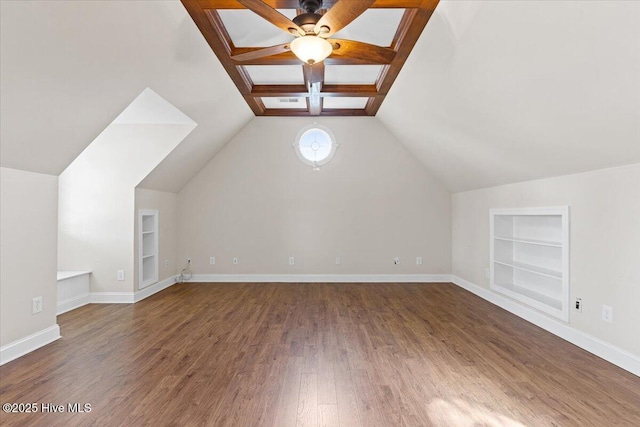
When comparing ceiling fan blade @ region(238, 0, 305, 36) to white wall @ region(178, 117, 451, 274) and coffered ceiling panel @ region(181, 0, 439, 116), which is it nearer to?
coffered ceiling panel @ region(181, 0, 439, 116)

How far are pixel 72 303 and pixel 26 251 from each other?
Result: 1.71 metres

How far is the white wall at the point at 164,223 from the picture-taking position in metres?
4.93

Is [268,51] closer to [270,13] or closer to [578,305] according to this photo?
[270,13]

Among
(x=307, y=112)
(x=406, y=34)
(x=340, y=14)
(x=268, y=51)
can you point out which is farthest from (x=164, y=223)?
(x=340, y=14)

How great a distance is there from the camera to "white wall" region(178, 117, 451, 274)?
6027mm

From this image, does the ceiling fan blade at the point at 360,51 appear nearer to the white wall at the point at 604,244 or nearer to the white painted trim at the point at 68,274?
the white wall at the point at 604,244

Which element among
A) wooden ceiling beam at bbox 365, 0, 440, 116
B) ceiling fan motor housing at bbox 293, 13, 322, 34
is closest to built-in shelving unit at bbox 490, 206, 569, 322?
wooden ceiling beam at bbox 365, 0, 440, 116

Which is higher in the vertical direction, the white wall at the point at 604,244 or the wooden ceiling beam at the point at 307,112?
the wooden ceiling beam at the point at 307,112

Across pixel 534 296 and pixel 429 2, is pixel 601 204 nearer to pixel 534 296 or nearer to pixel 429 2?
pixel 534 296

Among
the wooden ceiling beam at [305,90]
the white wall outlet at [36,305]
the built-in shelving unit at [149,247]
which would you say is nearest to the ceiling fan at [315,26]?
the wooden ceiling beam at [305,90]

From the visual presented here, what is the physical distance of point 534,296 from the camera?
4012mm

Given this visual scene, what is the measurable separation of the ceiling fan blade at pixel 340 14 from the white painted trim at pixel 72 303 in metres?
4.21

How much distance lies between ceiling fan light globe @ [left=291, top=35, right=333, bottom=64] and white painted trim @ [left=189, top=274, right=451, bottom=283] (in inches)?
165

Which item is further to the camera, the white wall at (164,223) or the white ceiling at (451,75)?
the white wall at (164,223)
